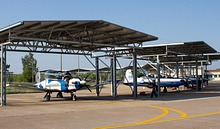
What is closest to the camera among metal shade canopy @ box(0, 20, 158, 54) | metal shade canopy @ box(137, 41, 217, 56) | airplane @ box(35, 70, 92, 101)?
metal shade canopy @ box(0, 20, 158, 54)

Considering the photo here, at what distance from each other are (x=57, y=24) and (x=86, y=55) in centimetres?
1101

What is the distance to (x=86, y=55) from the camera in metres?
31.0

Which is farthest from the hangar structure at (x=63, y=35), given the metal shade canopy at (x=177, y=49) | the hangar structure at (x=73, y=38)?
the metal shade canopy at (x=177, y=49)

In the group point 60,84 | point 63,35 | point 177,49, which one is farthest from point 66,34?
point 177,49

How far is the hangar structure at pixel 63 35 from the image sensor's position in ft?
66.9

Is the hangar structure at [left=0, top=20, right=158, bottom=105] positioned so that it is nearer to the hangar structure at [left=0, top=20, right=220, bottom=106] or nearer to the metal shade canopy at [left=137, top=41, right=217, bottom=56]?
the hangar structure at [left=0, top=20, right=220, bottom=106]

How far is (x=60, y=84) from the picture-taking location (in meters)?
26.4

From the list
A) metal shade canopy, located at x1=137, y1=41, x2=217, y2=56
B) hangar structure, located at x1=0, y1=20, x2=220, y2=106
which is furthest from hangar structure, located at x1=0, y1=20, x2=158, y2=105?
metal shade canopy, located at x1=137, y1=41, x2=217, y2=56

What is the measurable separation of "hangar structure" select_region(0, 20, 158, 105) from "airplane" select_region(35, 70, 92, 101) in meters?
2.27

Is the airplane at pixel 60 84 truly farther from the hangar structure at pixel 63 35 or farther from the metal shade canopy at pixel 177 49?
the metal shade canopy at pixel 177 49

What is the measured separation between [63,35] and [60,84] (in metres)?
4.54

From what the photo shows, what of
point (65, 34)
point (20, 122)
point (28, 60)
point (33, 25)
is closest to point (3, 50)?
point (33, 25)

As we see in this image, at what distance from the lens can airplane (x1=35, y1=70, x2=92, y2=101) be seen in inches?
1022

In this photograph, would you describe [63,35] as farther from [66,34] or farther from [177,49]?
[177,49]
